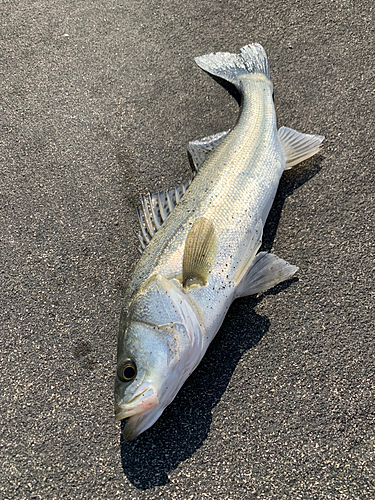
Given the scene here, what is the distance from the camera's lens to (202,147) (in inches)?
123

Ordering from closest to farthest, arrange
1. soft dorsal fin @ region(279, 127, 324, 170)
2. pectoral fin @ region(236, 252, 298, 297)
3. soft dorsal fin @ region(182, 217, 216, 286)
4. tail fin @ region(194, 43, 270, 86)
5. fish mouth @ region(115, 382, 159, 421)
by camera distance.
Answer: fish mouth @ region(115, 382, 159, 421), soft dorsal fin @ region(182, 217, 216, 286), pectoral fin @ region(236, 252, 298, 297), soft dorsal fin @ region(279, 127, 324, 170), tail fin @ region(194, 43, 270, 86)

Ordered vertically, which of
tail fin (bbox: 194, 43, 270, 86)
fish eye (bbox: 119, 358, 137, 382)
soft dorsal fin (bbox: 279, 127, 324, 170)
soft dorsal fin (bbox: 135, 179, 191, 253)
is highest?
tail fin (bbox: 194, 43, 270, 86)

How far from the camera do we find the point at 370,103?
3.35 metres

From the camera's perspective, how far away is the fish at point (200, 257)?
2.17 metres

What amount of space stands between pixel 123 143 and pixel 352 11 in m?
2.63

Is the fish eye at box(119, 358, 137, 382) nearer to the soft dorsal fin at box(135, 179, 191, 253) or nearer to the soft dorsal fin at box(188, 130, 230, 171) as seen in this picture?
the soft dorsal fin at box(135, 179, 191, 253)

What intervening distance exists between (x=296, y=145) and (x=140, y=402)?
2310 millimetres

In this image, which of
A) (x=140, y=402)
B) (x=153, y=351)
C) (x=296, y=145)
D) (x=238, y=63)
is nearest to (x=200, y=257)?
(x=153, y=351)

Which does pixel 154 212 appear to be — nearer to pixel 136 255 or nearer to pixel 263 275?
pixel 136 255

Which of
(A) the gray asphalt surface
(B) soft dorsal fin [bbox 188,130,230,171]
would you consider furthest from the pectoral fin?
(B) soft dorsal fin [bbox 188,130,230,171]

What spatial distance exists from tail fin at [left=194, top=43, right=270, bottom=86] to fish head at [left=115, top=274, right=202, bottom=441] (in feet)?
6.98

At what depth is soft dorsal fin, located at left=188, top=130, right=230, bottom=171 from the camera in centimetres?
307

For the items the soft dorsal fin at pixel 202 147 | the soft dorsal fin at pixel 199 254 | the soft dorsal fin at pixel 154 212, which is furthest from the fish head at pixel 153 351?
the soft dorsal fin at pixel 202 147

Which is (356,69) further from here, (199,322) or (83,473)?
(83,473)
